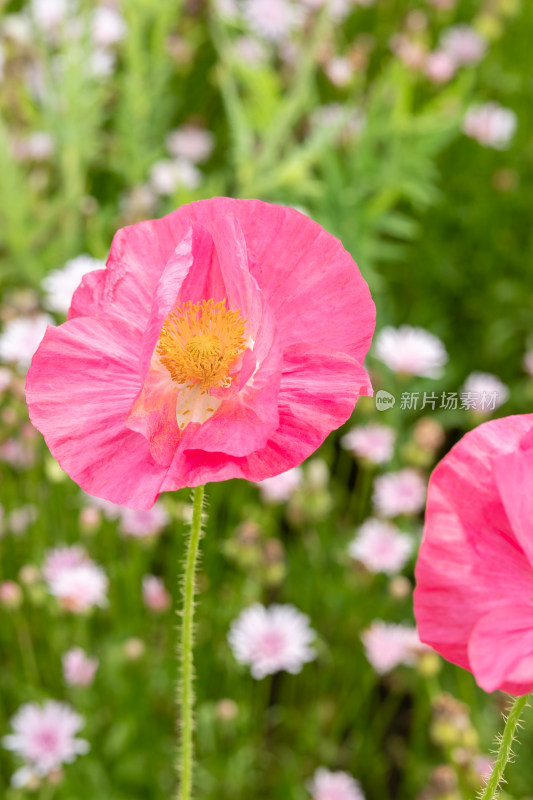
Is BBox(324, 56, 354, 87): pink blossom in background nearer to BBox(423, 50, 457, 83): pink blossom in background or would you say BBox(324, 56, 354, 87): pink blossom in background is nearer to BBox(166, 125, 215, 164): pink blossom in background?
BBox(423, 50, 457, 83): pink blossom in background

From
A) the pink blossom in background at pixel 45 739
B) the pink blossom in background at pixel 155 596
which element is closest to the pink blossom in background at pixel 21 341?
the pink blossom in background at pixel 155 596

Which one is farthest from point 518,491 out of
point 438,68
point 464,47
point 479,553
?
point 464,47

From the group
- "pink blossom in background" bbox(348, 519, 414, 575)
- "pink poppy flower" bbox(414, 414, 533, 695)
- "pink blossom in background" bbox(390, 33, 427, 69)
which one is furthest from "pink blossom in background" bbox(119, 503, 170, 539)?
"pink blossom in background" bbox(390, 33, 427, 69)

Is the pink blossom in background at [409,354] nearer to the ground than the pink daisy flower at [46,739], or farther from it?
farther from it

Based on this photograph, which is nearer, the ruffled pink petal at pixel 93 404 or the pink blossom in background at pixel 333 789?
the ruffled pink petal at pixel 93 404

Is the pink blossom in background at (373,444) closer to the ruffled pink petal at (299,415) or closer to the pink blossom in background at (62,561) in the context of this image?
the pink blossom in background at (62,561)

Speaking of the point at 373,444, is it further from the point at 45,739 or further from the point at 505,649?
the point at 505,649

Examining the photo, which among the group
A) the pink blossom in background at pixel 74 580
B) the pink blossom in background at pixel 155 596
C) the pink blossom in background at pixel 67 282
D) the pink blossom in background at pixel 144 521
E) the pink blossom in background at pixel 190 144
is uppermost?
the pink blossom in background at pixel 190 144
